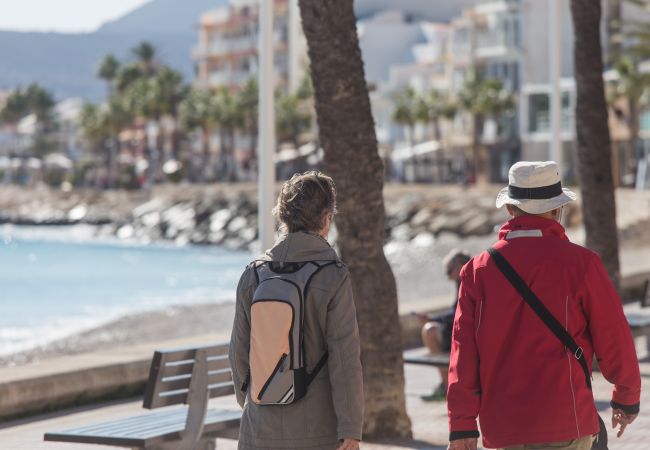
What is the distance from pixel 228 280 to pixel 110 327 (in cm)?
2900

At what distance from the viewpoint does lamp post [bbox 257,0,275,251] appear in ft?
40.4

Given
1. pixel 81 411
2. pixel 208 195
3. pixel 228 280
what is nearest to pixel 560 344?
pixel 81 411

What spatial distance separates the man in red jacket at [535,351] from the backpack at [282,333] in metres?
0.50

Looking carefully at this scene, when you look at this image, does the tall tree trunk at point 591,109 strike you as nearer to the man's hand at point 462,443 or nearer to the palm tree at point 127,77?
the man's hand at point 462,443

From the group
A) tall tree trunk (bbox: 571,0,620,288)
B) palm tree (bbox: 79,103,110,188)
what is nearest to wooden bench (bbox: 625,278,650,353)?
tall tree trunk (bbox: 571,0,620,288)

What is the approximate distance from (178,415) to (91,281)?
178 ft

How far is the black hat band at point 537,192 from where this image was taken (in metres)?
5.05

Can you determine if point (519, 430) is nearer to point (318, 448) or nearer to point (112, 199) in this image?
point (318, 448)

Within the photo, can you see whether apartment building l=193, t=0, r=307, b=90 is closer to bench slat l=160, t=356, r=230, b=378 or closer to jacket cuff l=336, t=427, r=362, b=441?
bench slat l=160, t=356, r=230, b=378

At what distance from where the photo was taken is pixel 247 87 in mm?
110500

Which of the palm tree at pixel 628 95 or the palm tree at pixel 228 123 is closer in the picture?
the palm tree at pixel 628 95

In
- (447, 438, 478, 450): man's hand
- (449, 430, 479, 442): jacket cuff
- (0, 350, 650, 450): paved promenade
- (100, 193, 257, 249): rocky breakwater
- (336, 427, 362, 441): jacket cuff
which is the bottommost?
(100, 193, 257, 249): rocky breakwater

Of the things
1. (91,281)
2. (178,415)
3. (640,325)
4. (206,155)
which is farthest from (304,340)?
(206,155)

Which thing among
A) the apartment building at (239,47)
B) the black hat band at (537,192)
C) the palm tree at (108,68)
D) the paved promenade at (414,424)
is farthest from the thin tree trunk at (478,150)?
the black hat band at (537,192)
